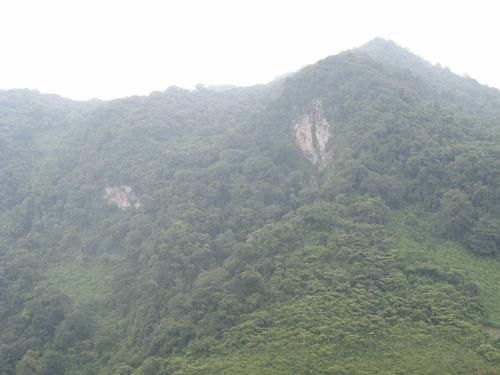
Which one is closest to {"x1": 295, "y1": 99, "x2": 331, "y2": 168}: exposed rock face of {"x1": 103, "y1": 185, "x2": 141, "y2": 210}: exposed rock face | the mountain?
the mountain

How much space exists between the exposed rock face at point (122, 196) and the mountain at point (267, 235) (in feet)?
0.72

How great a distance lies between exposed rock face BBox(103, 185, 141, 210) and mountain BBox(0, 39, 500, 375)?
0.22 metres

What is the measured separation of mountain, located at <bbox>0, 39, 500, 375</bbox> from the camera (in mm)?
27500

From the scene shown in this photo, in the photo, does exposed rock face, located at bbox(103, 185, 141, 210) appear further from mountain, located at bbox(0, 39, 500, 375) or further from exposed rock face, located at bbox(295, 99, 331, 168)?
exposed rock face, located at bbox(295, 99, 331, 168)

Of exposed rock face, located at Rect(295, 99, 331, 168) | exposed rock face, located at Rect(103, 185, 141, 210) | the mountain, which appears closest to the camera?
the mountain

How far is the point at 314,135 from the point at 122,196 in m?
22.8

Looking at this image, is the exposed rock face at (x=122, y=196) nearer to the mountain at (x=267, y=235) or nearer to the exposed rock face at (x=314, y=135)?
the mountain at (x=267, y=235)

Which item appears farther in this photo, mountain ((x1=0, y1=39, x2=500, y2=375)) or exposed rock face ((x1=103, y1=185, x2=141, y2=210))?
exposed rock face ((x1=103, y1=185, x2=141, y2=210))

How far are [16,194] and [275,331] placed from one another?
43020 mm

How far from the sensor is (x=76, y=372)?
3397 centimetres

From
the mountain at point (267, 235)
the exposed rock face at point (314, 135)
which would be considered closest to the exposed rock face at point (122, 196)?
the mountain at point (267, 235)

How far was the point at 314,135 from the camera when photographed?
5375cm

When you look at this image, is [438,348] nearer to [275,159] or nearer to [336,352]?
[336,352]

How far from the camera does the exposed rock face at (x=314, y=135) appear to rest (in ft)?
169
